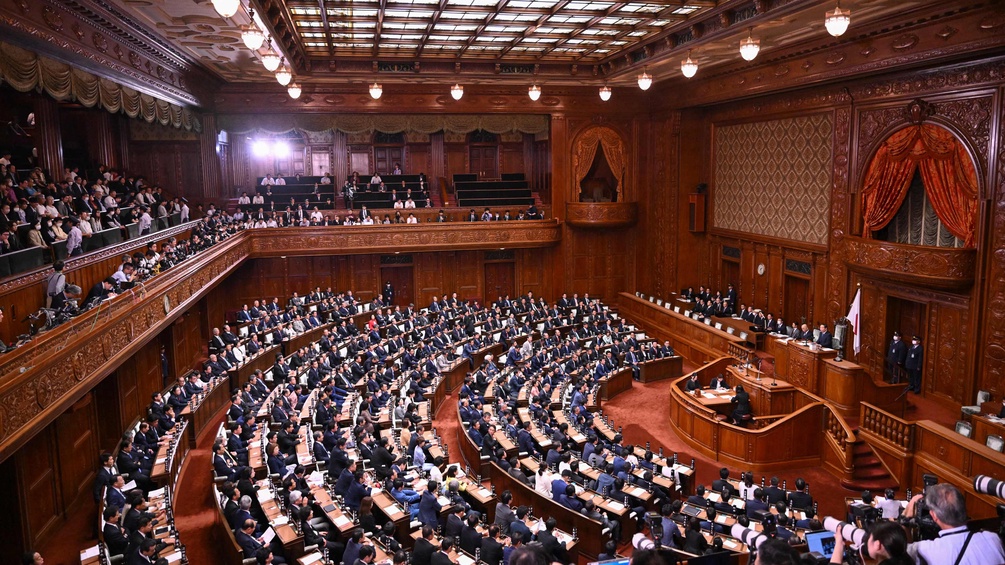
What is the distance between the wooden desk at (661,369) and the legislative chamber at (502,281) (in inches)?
3.3

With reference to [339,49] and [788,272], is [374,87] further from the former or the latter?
[788,272]

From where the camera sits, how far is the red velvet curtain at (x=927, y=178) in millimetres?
13461

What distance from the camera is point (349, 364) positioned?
50.3 ft

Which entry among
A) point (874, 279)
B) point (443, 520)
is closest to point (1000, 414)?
point (874, 279)

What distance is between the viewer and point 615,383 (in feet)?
54.5

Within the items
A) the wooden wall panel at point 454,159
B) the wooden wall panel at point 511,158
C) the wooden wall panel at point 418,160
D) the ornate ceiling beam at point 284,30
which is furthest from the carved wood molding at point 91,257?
the wooden wall panel at point 511,158

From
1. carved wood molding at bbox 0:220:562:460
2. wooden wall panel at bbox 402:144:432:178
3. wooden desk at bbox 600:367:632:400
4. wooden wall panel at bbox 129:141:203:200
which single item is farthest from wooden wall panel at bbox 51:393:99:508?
wooden wall panel at bbox 402:144:432:178

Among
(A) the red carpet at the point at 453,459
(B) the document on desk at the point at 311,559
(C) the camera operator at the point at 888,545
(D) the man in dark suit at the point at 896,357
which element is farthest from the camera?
(D) the man in dark suit at the point at 896,357

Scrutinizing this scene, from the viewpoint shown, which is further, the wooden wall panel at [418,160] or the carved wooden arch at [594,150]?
the wooden wall panel at [418,160]

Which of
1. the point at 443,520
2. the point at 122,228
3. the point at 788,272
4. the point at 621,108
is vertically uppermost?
the point at 621,108

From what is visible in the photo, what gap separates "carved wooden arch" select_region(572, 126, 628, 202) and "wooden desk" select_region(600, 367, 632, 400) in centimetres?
852

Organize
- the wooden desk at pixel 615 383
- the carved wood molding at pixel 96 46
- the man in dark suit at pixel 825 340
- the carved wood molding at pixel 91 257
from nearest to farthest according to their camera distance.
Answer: the carved wood molding at pixel 91 257 < the carved wood molding at pixel 96 46 < the man in dark suit at pixel 825 340 < the wooden desk at pixel 615 383

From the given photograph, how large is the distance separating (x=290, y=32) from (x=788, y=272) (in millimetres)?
13940

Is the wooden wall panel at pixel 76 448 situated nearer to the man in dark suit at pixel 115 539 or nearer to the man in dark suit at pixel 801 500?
the man in dark suit at pixel 115 539
